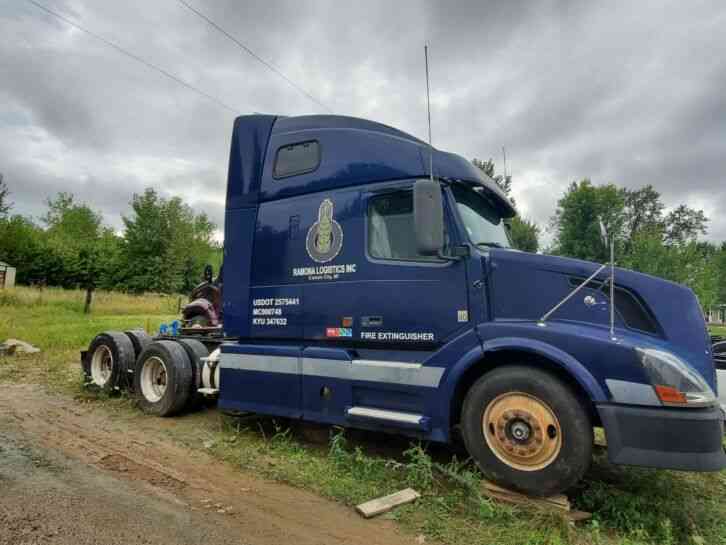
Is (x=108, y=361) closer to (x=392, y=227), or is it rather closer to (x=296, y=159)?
(x=296, y=159)

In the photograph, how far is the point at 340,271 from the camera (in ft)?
15.1

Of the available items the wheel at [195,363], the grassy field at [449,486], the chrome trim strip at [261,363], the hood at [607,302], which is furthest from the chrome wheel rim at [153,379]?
the hood at [607,302]

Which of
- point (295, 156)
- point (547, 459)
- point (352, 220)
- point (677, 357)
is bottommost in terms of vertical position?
point (547, 459)

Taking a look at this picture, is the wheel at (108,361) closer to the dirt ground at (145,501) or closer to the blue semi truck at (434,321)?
the blue semi truck at (434,321)

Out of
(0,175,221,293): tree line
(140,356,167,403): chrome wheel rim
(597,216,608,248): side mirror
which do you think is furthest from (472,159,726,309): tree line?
(0,175,221,293): tree line

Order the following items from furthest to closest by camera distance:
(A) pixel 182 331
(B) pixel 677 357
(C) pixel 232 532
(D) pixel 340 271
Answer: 1. (A) pixel 182 331
2. (D) pixel 340 271
3. (B) pixel 677 357
4. (C) pixel 232 532

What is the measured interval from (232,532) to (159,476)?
4.40 feet

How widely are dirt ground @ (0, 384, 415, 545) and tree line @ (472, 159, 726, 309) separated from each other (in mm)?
3212

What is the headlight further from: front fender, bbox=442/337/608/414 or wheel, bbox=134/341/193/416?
wheel, bbox=134/341/193/416

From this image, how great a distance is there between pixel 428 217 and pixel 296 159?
2015 millimetres

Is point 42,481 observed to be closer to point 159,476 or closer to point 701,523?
point 159,476

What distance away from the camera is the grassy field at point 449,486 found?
10.6ft

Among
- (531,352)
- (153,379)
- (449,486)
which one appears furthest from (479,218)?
(153,379)

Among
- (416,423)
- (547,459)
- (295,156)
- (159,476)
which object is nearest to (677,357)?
(547,459)
